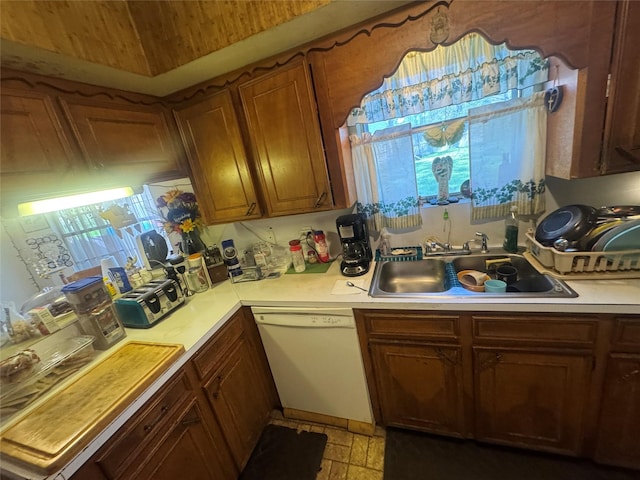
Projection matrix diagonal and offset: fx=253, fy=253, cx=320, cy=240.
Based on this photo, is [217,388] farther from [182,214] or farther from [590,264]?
[590,264]

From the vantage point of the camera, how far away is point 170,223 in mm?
1791

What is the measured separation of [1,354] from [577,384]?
8.09 feet

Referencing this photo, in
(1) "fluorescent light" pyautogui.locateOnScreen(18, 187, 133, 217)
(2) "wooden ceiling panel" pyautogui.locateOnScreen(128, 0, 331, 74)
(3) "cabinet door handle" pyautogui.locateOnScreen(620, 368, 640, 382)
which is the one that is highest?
(2) "wooden ceiling panel" pyautogui.locateOnScreen(128, 0, 331, 74)

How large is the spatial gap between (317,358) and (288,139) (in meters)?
1.21

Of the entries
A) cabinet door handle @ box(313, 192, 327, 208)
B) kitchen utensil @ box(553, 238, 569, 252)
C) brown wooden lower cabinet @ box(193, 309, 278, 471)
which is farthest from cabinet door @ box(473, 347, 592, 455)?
brown wooden lower cabinet @ box(193, 309, 278, 471)

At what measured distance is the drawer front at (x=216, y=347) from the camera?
1155mm

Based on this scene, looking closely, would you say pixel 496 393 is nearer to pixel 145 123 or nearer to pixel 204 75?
pixel 204 75

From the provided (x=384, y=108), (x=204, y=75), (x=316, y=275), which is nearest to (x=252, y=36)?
(x=204, y=75)

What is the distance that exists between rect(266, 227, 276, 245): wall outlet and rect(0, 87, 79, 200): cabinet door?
111 centimetres

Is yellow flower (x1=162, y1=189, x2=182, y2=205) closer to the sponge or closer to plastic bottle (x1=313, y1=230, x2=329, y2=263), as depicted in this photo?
plastic bottle (x1=313, y1=230, x2=329, y2=263)

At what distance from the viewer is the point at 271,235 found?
1931mm

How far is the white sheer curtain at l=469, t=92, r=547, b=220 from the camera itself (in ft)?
4.22

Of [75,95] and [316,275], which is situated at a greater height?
[75,95]

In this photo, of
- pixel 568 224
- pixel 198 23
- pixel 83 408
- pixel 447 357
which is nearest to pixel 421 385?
pixel 447 357
